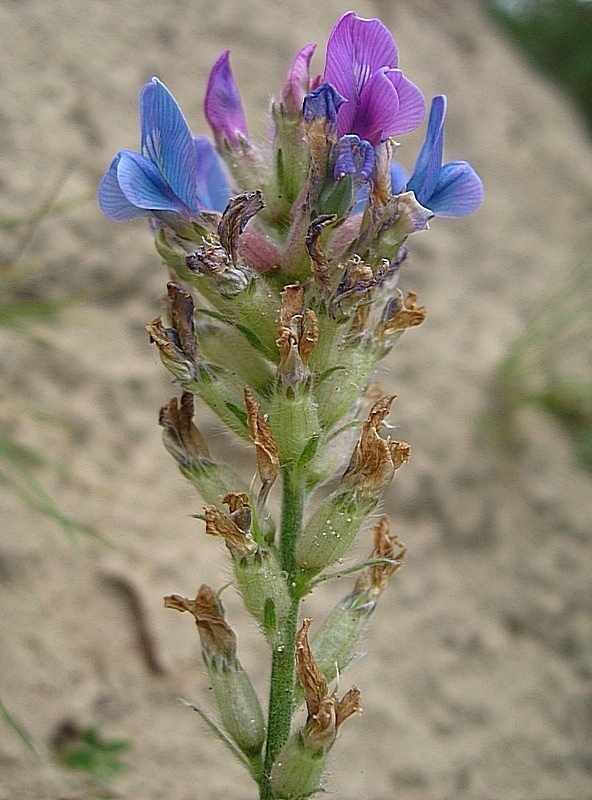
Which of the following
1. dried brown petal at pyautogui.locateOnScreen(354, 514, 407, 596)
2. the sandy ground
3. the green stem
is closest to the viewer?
the green stem

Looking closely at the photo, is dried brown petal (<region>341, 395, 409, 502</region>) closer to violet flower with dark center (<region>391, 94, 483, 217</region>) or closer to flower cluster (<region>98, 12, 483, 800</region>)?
flower cluster (<region>98, 12, 483, 800</region>)

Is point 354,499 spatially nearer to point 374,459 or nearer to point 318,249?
point 374,459

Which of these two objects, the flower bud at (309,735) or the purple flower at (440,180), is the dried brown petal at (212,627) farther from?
the purple flower at (440,180)

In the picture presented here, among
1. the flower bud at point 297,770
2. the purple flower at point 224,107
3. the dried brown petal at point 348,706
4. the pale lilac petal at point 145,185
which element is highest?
the purple flower at point 224,107

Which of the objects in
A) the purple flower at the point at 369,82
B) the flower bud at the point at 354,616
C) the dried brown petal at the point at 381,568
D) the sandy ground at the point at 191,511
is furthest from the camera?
the sandy ground at the point at 191,511

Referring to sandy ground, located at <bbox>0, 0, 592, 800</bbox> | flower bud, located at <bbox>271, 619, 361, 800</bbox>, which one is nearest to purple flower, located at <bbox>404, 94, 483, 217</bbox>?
flower bud, located at <bbox>271, 619, 361, 800</bbox>

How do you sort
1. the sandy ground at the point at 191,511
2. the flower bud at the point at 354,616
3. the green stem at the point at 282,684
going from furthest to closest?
the sandy ground at the point at 191,511, the flower bud at the point at 354,616, the green stem at the point at 282,684

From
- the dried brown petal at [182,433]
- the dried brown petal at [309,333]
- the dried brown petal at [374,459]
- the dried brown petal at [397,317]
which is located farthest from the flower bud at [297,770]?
the dried brown petal at [397,317]

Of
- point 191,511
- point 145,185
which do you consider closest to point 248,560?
point 145,185
